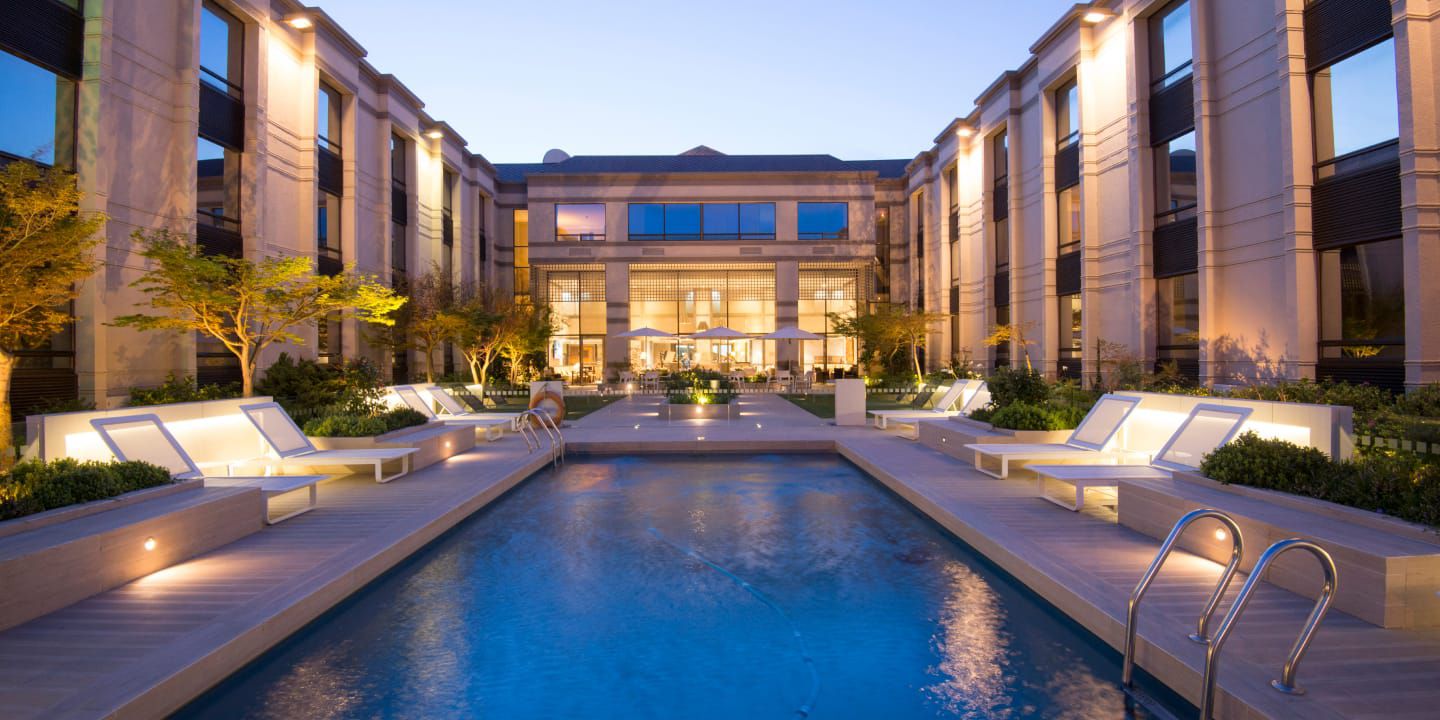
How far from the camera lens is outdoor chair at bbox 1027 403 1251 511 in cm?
727

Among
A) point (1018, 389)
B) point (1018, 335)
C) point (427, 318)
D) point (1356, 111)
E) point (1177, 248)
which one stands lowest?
point (1018, 389)

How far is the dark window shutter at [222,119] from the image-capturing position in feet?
53.3

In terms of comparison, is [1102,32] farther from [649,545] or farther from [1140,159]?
[649,545]

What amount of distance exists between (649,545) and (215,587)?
12.1 feet

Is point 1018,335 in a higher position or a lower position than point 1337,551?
higher

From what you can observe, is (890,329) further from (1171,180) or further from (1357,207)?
(1357,207)

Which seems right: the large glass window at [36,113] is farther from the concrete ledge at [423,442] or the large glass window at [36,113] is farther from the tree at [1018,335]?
the tree at [1018,335]

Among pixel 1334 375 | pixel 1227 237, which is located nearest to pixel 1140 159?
pixel 1227 237

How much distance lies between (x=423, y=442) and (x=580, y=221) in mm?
27539

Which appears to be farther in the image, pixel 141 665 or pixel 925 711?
pixel 925 711

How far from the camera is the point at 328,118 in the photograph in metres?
21.9

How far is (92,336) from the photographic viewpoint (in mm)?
12797

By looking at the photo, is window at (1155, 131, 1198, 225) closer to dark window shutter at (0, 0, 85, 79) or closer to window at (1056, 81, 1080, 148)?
window at (1056, 81, 1080, 148)

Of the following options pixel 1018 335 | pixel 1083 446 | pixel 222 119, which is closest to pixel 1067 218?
pixel 1018 335
